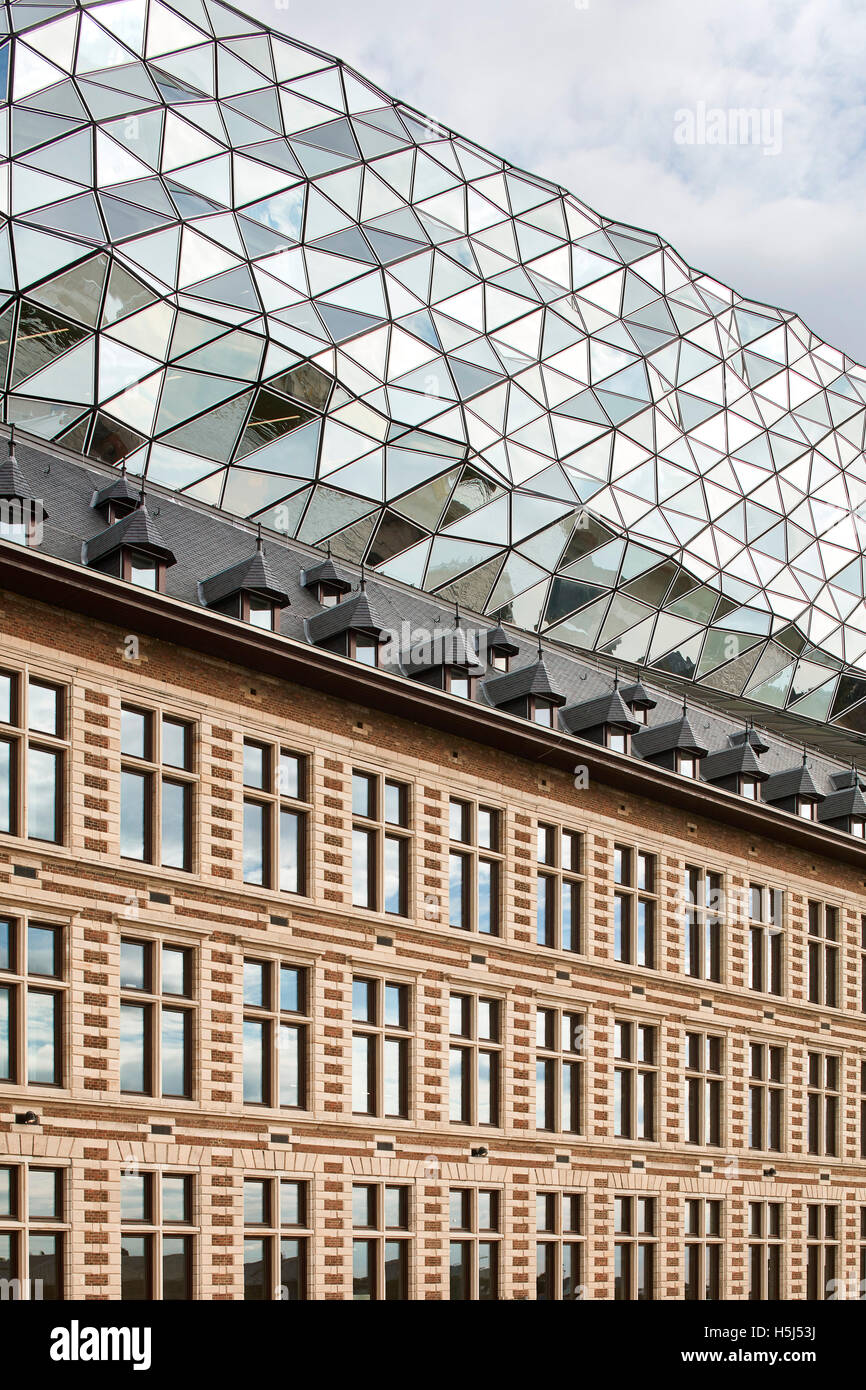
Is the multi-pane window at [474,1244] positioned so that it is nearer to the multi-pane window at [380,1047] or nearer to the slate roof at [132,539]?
the multi-pane window at [380,1047]

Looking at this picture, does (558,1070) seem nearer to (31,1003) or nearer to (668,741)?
(668,741)

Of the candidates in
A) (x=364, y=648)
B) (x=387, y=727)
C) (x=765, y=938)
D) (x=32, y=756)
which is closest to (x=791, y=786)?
(x=765, y=938)

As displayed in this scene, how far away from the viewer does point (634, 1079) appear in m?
35.8

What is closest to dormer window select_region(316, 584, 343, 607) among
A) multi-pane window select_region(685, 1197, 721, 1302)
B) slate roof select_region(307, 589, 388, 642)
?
slate roof select_region(307, 589, 388, 642)

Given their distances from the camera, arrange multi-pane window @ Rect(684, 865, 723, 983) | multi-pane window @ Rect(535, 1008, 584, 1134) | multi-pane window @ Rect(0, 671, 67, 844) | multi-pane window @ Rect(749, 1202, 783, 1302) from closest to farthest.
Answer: multi-pane window @ Rect(0, 671, 67, 844)
multi-pane window @ Rect(535, 1008, 584, 1134)
multi-pane window @ Rect(749, 1202, 783, 1302)
multi-pane window @ Rect(684, 865, 723, 983)

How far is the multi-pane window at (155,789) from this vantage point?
92.2ft

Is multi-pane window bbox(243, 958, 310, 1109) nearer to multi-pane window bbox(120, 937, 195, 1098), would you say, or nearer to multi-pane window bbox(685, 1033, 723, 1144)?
multi-pane window bbox(120, 937, 195, 1098)

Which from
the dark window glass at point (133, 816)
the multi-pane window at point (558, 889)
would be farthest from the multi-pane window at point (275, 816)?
the multi-pane window at point (558, 889)

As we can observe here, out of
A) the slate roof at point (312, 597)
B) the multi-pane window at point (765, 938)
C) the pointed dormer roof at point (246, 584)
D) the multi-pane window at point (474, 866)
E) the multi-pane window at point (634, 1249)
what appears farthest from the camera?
the multi-pane window at point (765, 938)

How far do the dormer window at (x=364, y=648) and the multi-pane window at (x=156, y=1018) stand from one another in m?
6.78

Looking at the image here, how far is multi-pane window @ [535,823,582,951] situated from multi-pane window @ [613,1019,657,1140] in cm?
232

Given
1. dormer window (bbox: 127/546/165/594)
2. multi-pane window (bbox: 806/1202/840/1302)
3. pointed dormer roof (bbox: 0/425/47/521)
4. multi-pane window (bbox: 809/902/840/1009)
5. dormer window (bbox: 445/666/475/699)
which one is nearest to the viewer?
pointed dormer roof (bbox: 0/425/47/521)

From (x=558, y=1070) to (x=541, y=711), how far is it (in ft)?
24.2

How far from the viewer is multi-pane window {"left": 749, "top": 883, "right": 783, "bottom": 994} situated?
39781 mm
